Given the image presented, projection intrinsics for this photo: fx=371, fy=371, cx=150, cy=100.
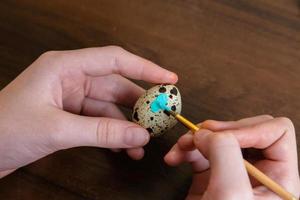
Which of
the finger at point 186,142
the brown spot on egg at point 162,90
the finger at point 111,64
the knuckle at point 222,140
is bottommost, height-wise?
the finger at point 186,142

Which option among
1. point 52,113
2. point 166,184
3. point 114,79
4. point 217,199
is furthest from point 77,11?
point 217,199

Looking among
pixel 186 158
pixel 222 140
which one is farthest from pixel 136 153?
pixel 222 140

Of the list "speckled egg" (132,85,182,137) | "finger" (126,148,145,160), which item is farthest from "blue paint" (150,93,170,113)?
"finger" (126,148,145,160)

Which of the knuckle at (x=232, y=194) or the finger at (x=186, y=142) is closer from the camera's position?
the knuckle at (x=232, y=194)

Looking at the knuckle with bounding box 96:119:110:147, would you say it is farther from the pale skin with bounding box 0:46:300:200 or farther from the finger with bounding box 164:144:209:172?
the finger with bounding box 164:144:209:172

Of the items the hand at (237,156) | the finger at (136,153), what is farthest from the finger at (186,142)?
the finger at (136,153)

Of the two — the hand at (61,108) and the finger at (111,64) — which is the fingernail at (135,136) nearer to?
the hand at (61,108)

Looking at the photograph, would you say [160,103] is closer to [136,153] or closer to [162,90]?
[162,90]
